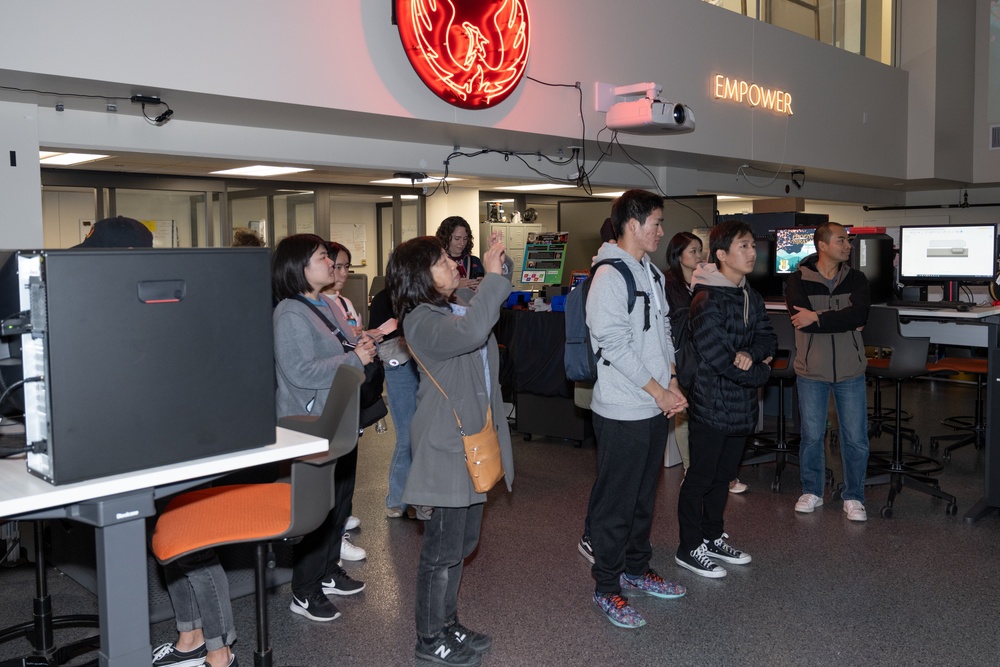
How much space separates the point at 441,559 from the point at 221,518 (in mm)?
818

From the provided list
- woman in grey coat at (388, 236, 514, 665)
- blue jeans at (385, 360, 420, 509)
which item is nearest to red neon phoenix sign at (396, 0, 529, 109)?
blue jeans at (385, 360, 420, 509)

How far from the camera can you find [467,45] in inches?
237

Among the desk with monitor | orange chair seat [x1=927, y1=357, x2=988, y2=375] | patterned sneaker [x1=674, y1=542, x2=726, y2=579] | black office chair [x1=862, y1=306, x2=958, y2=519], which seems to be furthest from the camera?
orange chair seat [x1=927, y1=357, x2=988, y2=375]

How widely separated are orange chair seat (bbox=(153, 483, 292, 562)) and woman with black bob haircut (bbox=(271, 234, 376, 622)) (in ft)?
2.08

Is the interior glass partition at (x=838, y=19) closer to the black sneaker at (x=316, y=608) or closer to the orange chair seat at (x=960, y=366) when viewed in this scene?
the orange chair seat at (x=960, y=366)

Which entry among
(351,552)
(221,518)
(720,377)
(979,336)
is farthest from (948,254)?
(221,518)

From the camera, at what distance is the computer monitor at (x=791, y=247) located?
270 inches

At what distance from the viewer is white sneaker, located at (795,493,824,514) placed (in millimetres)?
4902

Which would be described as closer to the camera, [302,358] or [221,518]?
[221,518]

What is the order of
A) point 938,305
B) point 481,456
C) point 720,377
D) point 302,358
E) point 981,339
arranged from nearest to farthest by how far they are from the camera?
point 481,456 → point 302,358 → point 720,377 → point 981,339 → point 938,305

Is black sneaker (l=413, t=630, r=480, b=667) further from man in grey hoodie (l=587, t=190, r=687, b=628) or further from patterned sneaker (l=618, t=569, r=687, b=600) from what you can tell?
patterned sneaker (l=618, t=569, r=687, b=600)

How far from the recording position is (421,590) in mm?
3039

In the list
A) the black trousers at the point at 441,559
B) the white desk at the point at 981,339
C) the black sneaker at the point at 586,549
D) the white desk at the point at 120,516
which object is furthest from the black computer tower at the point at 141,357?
the white desk at the point at 981,339

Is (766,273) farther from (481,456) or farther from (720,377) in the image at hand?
(481,456)
